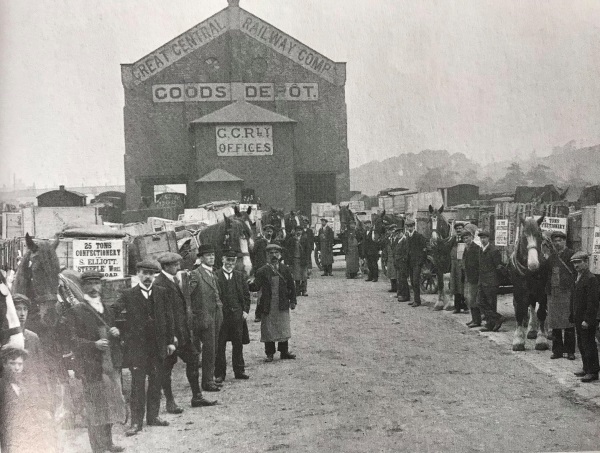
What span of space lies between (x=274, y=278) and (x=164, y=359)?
3.38 m

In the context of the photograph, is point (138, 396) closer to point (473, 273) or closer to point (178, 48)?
point (473, 273)

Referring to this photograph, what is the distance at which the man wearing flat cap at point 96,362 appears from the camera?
624cm

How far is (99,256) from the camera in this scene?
25.1 ft

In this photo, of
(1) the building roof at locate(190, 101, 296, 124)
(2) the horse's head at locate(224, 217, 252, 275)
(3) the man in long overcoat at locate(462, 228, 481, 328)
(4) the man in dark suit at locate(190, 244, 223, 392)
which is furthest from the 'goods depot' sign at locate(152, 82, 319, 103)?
(4) the man in dark suit at locate(190, 244, 223, 392)

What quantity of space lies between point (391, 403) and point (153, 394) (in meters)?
2.60

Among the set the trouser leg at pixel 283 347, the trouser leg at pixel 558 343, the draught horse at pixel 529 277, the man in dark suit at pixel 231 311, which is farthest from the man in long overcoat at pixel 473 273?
the man in dark suit at pixel 231 311

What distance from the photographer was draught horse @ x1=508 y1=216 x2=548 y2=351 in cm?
989

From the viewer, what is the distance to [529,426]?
22.3ft

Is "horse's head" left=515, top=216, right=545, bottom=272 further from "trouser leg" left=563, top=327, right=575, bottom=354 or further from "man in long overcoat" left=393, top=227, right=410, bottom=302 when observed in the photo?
"man in long overcoat" left=393, top=227, right=410, bottom=302

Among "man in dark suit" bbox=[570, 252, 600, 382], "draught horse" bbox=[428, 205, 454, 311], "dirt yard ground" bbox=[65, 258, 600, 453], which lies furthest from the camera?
"draught horse" bbox=[428, 205, 454, 311]

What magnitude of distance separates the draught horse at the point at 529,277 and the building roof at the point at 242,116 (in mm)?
27133

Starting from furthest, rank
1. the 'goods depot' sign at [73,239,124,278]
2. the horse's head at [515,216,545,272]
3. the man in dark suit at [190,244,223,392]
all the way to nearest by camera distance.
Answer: the horse's head at [515,216,545,272] → the man in dark suit at [190,244,223,392] → the 'goods depot' sign at [73,239,124,278]

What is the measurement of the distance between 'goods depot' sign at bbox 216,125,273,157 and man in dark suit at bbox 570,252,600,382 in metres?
29.6

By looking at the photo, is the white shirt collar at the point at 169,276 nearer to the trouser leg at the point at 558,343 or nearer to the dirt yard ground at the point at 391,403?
the dirt yard ground at the point at 391,403
